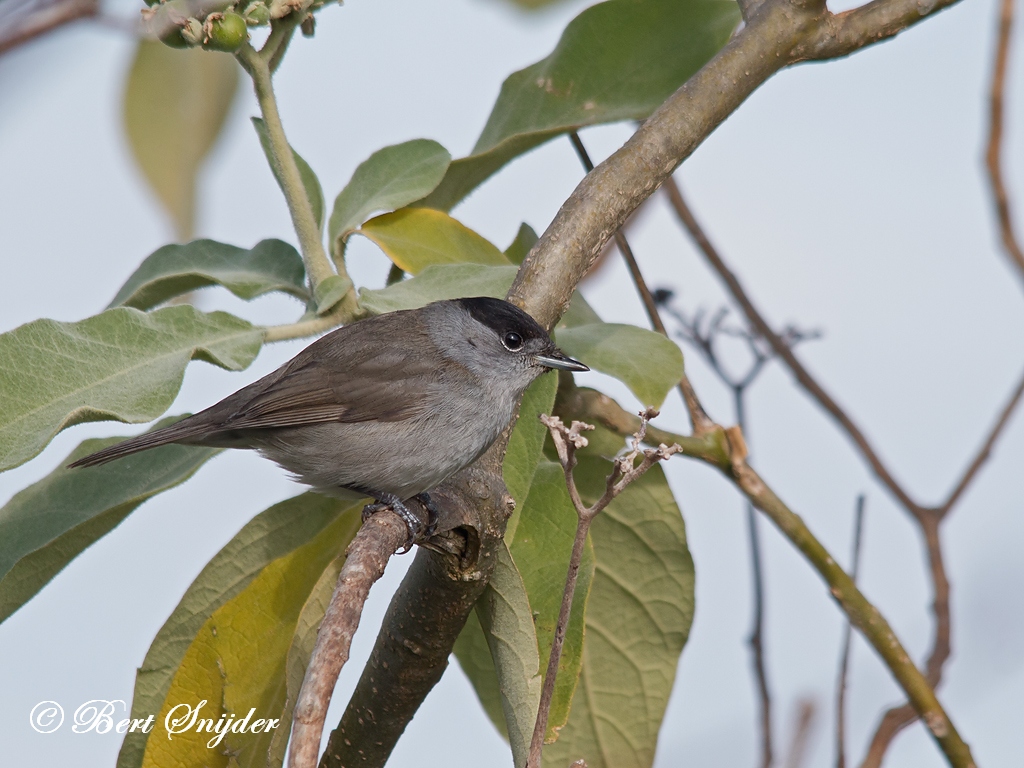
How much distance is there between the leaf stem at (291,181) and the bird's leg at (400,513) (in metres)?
0.57

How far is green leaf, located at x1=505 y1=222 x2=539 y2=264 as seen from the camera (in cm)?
334

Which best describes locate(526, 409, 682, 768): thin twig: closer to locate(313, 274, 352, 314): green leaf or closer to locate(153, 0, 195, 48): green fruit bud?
locate(313, 274, 352, 314): green leaf

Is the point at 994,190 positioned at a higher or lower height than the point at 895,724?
higher

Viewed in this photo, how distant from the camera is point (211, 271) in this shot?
10.2 feet

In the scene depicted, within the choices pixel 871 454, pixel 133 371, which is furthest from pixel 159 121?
pixel 871 454

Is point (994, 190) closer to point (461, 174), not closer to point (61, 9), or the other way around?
point (461, 174)

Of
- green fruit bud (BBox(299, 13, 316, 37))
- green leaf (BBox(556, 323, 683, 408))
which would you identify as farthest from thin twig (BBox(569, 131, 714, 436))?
green fruit bud (BBox(299, 13, 316, 37))

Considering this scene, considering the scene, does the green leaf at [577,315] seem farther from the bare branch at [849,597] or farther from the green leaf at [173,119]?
the green leaf at [173,119]

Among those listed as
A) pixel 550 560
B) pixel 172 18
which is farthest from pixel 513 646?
pixel 172 18

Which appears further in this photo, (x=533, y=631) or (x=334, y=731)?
(x=334, y=731)

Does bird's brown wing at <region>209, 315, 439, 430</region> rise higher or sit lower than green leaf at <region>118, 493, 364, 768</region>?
higher

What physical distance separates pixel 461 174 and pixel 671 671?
169cm

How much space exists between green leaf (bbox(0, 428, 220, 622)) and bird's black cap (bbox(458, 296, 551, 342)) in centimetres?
94

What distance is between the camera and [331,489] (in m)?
3.30
